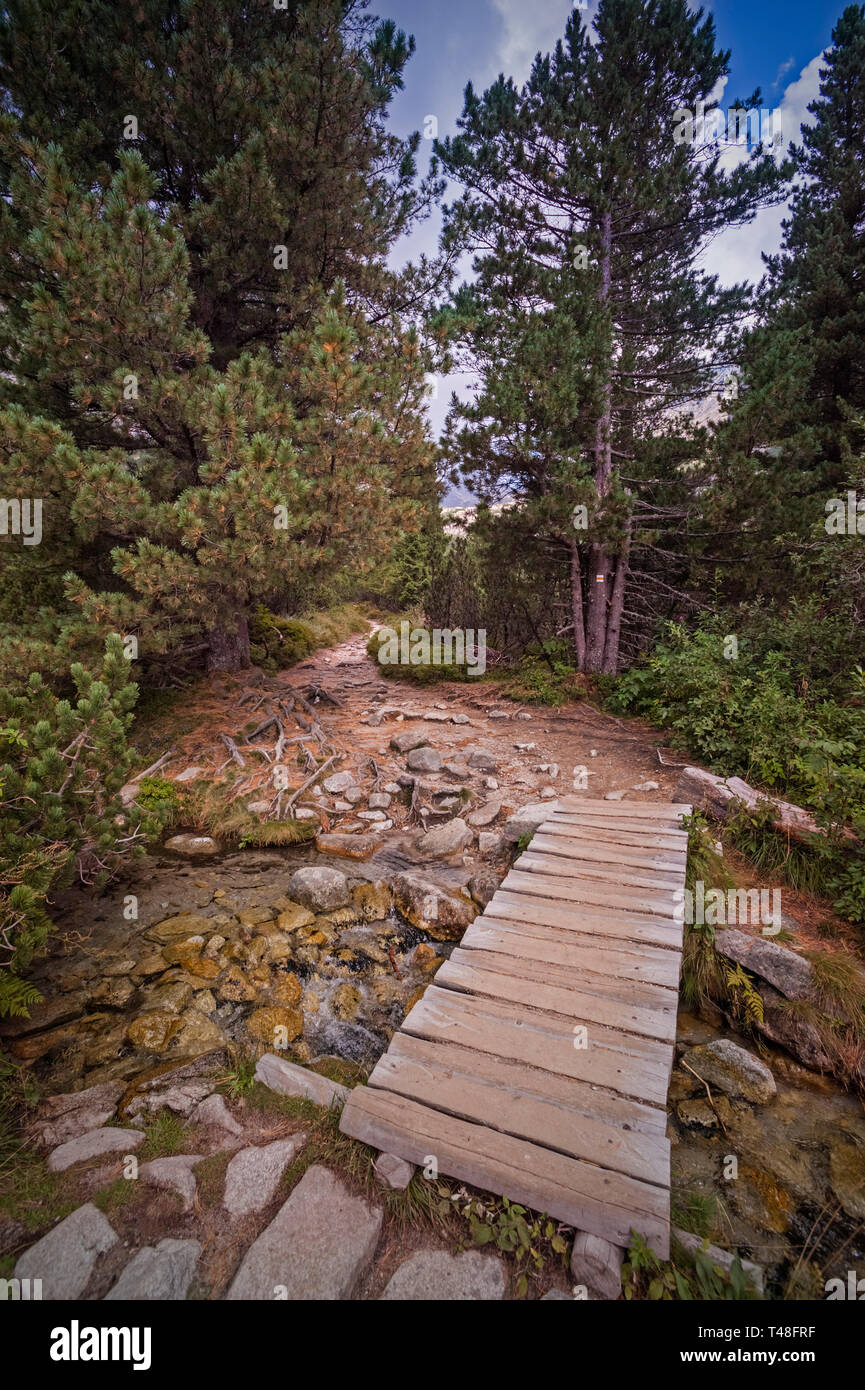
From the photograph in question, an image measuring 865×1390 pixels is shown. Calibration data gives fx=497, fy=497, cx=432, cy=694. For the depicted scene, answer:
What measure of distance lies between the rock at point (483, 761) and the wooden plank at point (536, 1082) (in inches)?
172

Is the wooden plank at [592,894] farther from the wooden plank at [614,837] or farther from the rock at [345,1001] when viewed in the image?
the rock at [345,1001]

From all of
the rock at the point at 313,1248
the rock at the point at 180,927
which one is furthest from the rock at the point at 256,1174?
the rock at the point at 180,927

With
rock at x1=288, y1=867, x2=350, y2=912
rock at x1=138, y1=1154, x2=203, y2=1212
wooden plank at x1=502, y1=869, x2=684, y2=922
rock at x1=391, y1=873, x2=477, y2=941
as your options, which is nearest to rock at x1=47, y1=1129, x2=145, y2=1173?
rock at x1=138, y1=1154, x2=203, y2=1212

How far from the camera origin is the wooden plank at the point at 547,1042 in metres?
2.47

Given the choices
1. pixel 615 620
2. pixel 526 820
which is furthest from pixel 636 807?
pixel 615 620

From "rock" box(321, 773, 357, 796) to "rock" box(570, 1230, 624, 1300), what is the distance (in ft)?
16.4

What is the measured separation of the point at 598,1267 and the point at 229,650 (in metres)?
9.12

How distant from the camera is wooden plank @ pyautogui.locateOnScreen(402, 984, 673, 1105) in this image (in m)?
2.47

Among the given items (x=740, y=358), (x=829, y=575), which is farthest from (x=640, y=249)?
(x=829, y=575)

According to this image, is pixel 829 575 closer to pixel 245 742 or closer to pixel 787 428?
pixel 787 428

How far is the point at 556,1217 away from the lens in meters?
1.98

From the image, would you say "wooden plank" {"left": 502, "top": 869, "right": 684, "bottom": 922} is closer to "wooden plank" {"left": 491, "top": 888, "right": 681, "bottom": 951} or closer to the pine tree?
"wooden plank" {"left": 491, "top": 888, "right": 681, "bottom": 951}

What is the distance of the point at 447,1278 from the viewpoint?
1.87m

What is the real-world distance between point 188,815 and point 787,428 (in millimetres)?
11735
